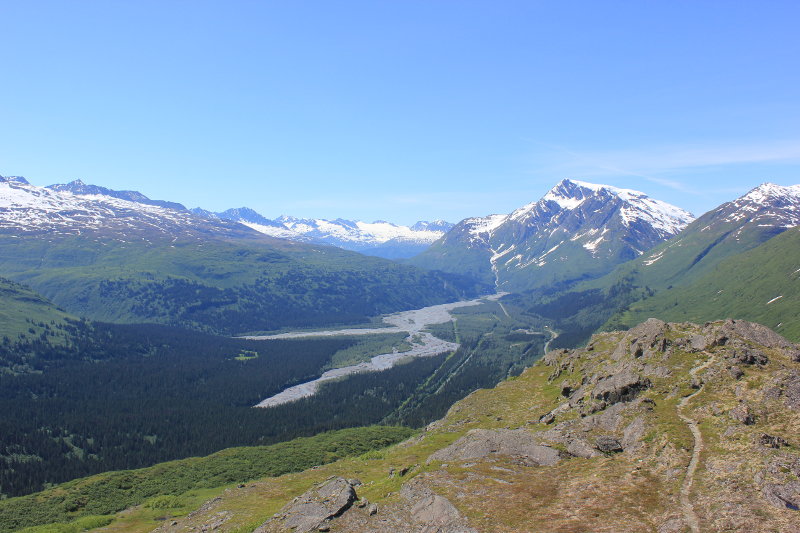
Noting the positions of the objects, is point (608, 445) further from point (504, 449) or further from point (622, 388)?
point (622, 388)

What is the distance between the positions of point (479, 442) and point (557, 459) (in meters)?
9.88

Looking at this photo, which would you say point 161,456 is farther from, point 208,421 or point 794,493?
point 794,493

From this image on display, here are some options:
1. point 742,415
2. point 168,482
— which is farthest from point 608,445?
point 168,482

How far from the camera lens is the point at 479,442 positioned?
2132 inches

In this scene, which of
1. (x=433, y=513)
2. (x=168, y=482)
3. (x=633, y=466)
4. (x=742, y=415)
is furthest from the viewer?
(x=168, y=482)

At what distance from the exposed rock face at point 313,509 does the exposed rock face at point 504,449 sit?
1367cm

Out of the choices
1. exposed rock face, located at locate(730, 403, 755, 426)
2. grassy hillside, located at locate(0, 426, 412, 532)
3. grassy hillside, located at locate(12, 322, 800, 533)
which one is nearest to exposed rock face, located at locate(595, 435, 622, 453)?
grassy hillside, located at locate(12, 322, 800, 533)

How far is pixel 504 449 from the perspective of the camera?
51.5 m

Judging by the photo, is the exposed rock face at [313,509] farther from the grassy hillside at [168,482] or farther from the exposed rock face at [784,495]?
the grassy hillside at [168,482]

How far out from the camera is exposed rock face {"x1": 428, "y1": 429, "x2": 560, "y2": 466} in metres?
47.8

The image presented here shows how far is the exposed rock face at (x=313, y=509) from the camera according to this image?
39.8 metres

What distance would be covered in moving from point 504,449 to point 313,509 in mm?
21320

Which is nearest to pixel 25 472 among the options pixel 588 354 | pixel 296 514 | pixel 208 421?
pixel 208 421

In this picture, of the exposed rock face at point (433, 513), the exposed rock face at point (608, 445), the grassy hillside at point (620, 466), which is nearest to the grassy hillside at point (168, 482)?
the grassy hillside at point (620, 466)
